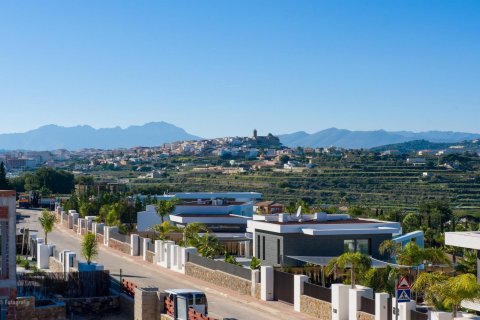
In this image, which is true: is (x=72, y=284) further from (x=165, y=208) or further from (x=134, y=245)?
(x=165, y=208)

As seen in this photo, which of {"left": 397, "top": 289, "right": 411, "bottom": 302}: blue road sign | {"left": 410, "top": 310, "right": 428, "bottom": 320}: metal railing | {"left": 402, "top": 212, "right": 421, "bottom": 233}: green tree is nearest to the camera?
{"left": 397, "top": 289, "right": 411, "bottom": 302}: blue road sign

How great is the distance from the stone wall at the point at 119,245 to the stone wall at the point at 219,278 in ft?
38.0

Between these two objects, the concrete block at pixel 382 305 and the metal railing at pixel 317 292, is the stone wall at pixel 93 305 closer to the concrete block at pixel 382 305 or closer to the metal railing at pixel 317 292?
the metal railing at pixel 317 292

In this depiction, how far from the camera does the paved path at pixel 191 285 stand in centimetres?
3203

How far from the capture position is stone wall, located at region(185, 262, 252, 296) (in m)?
37.0

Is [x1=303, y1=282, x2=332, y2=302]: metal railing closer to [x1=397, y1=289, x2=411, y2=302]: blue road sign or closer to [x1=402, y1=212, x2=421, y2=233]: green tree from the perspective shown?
[x1=397, y1=289, x2=411, y2=302]: blue road sign

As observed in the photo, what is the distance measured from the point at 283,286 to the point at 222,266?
20.5 ft

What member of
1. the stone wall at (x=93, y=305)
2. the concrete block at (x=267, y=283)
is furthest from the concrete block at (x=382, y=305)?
the stone wall at (x=93, y=305)

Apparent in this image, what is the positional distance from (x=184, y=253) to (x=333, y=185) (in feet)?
331

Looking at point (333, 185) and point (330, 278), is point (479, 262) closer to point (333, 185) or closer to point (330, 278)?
point (330, 278)

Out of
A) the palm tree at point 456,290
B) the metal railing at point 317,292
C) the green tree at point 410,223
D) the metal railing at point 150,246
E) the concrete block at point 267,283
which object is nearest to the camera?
the palm tree at point 456,290

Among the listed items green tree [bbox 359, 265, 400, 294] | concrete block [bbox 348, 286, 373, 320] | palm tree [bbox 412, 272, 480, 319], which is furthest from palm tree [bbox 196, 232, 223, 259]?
palm tree [bbox 412, 272, 480, 319]

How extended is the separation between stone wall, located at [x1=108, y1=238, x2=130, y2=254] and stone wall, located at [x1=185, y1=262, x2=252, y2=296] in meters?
11.6

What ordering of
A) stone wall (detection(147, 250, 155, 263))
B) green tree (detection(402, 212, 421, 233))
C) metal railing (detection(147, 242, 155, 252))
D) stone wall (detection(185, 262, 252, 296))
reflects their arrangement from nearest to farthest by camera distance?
stone wall (detection(185, 262, 252, 296))
stone wall (detection(147, 250, 155, 263))
metal railing (detection(147, 242, 155, 252))
green tree (detection(402, 212, 421, 233))
